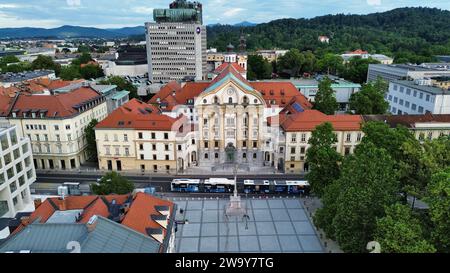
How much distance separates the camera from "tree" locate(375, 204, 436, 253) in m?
21.5

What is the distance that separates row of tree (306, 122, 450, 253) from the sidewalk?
3205mm

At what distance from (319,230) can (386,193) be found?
13.9 metres

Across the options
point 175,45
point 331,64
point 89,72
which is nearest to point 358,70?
point 331,64

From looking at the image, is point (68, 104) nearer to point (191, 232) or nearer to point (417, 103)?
point (191, 232)

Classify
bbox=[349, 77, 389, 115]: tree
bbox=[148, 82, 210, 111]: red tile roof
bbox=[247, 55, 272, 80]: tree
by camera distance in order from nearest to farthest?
bbox=[148, 82, 210, 111]: red tile roof
bbox=[349, 77, 389, 115]: tree
bbox=[247, 55, 272, 80]: tree

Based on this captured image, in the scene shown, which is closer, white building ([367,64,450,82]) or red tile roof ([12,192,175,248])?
red tile roof ([12,192,175,248])

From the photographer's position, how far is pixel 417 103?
7162 cm

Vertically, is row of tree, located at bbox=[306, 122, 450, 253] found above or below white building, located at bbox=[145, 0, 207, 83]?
below

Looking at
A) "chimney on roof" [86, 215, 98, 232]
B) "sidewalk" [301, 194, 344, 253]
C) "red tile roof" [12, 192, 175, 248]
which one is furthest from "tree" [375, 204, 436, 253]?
"chimney on roof" [86, 215, 98, 232]

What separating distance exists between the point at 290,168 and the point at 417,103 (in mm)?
34322

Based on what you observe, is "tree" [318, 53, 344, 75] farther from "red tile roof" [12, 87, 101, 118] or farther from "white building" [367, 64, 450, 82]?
"red tile roof" [12, 87, 101, 118]

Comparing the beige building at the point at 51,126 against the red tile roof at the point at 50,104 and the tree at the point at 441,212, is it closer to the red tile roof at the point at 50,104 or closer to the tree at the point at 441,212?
the red tile roof at the point at 50,104

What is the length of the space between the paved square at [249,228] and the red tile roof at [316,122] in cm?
1311
